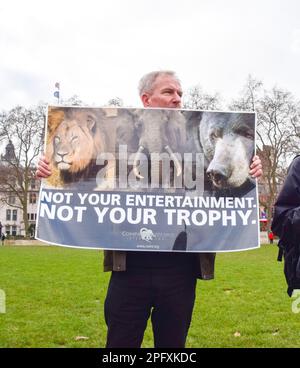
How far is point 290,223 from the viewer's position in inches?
112

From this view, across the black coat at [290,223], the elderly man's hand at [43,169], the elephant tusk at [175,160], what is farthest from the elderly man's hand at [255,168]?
the elderly man's hand at [43,169]

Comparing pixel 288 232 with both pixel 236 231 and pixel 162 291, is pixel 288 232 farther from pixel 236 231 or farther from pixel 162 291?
pixel 162 291

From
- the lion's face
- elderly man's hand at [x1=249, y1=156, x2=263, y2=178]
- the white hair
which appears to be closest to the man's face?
the white hair

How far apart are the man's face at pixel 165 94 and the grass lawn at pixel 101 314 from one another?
3.43 metres

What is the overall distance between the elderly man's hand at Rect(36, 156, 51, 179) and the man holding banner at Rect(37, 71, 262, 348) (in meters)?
0.70

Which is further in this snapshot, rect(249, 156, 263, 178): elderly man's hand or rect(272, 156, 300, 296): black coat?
rect(249, 156, 263, 178): elderly man's hand

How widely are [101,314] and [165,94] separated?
4.97 meters

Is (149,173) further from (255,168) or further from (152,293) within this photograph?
(152,293)

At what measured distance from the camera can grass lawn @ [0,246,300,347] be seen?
5914mm

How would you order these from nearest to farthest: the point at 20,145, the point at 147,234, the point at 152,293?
1. the point at 152,293
2. the point at 147,234
3. the point at 20,145

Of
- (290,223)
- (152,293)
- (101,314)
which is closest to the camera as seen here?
(290,223)

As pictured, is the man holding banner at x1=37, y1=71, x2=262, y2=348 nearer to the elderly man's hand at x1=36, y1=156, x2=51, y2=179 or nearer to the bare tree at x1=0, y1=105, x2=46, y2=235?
the elderly man's hand at x1=36, y1=156, x2=51, y2=179

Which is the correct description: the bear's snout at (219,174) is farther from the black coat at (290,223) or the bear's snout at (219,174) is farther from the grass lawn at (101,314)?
the grass lawn at (101,314)

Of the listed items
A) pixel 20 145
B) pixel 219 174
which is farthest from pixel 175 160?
pixel 20 145
